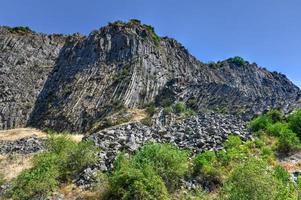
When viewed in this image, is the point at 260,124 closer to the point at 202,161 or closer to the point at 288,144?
the point at 288,144

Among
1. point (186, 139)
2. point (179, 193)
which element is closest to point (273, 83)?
point (186, 139)

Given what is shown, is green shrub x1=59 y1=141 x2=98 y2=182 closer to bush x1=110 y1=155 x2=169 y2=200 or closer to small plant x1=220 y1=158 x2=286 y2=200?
bush x1=110 y1=155 x2=169 y2=200

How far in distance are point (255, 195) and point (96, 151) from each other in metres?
8.77

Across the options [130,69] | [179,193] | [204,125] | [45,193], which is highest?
[130,69]

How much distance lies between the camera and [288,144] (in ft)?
65.3

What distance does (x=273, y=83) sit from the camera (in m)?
67.6

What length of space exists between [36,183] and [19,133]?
94.6 ft

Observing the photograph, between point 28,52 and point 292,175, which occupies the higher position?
point 28,52

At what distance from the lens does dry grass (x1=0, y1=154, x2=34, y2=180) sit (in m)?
20.0

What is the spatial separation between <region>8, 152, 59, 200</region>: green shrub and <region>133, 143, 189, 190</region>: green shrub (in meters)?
3.51

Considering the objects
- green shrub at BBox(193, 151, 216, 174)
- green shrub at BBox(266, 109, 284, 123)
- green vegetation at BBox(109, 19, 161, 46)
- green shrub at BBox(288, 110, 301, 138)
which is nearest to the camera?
green shrub at BBox(193, 151, 216, 174)

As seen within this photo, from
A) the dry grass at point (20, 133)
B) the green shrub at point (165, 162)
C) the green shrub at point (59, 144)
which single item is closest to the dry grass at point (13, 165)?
the green shrub at point (59, 144)

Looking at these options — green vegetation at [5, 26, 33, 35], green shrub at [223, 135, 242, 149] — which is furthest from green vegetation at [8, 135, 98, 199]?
green vegetation at [5, 26, 33, 35]

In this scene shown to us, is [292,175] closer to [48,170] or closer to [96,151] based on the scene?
[96,151]
